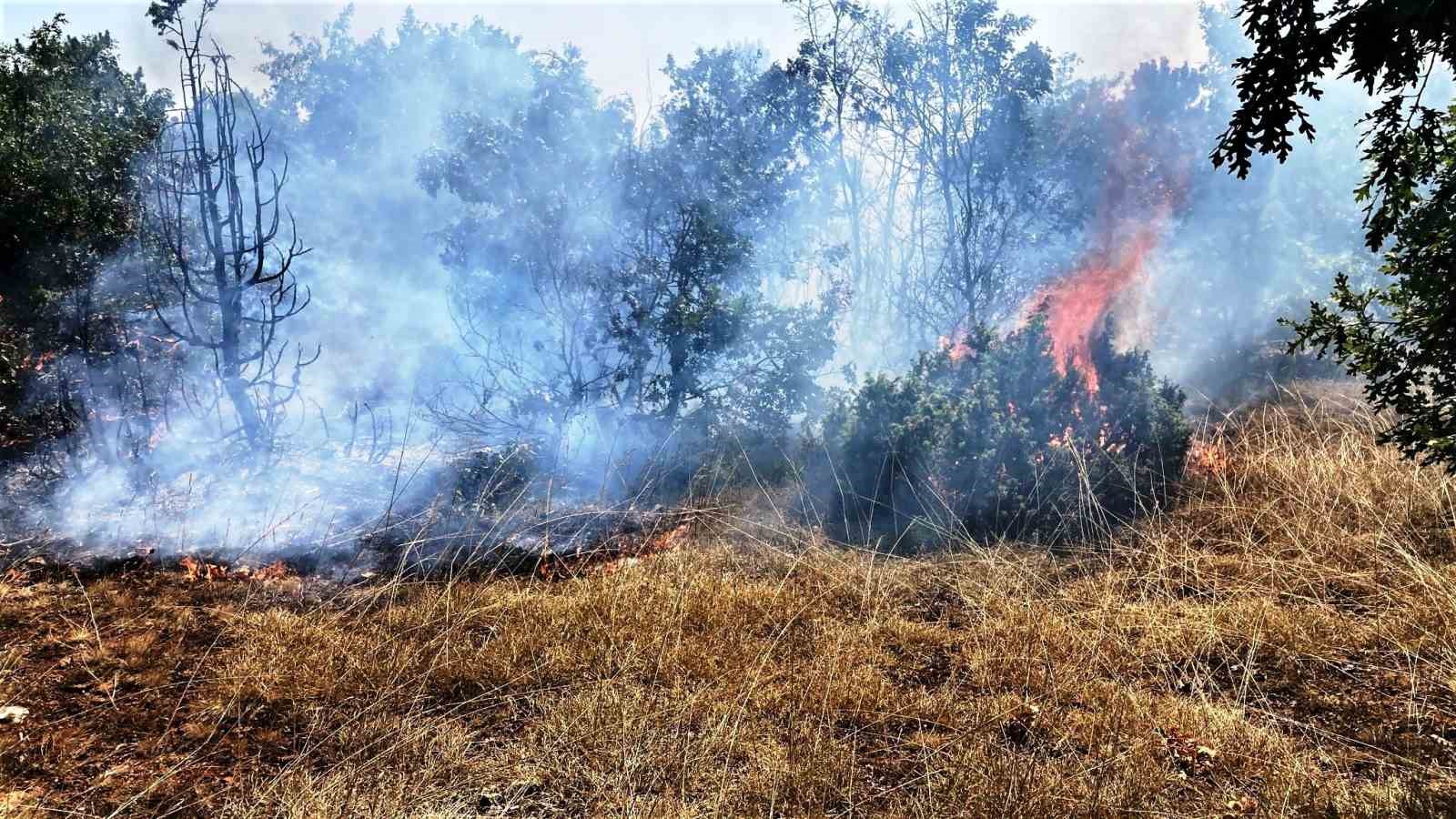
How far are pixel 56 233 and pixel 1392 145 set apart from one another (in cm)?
1070

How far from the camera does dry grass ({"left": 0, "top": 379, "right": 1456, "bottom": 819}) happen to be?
288cm

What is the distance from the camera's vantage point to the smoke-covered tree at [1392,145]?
86.1 inches

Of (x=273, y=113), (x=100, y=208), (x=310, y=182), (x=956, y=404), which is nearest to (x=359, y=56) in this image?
(x=273, y=113)

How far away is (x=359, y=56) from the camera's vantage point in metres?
16.5

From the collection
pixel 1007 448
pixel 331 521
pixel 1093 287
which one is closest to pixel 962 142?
pixel 1093 287

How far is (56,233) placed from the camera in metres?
7.71

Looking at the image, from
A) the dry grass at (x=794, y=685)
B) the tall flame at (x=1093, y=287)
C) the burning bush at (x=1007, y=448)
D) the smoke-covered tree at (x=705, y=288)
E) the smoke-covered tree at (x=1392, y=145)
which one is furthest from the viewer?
the tall flame at (x=1093, y=287)

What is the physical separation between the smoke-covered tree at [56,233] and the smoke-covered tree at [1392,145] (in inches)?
361

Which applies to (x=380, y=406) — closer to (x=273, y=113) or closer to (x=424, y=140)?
(x=424, y=140)

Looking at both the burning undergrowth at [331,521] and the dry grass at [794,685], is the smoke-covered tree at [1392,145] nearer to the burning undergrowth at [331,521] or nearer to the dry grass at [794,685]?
the dry grass at [794,685]

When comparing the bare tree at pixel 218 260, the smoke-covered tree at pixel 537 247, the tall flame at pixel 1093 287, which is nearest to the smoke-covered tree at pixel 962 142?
the tall flame at pixel 1093 287

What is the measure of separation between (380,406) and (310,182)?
7973mm

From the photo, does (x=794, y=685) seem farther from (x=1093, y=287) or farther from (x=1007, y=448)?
(x=1093, y=287)

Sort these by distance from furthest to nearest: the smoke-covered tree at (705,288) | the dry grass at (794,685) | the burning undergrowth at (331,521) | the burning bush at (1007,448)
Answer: the smoke-covered tree at (705,288), the burning bush at (1007,448), the burning undergrowth at (331,521), the dry grass at (794,685)
